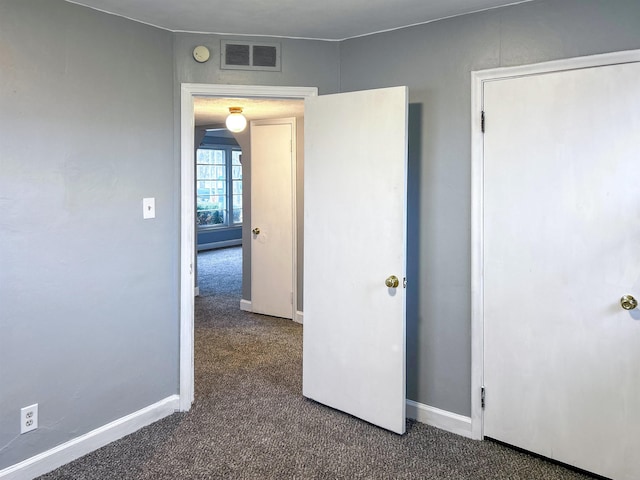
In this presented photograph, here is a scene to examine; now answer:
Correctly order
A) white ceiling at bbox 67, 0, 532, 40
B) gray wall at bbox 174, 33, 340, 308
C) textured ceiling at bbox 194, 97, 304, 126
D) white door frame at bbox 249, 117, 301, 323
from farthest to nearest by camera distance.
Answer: white door frame at bbox 249, 117, 301, 323 < textured ceiling at bbox 194, 97, 304, 126 < gray wall at bbox 174, 33, 340, 308 < white ceiling at bbox 67, 0, 532, 40

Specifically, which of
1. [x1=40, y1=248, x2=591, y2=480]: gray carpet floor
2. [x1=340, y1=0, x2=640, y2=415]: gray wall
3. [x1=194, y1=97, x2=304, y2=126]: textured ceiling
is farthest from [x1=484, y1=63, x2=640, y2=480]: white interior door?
→ [x1=194, y1=97, x2=304, y2=126]: textured ceiling

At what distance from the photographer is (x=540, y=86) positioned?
242 centimetres

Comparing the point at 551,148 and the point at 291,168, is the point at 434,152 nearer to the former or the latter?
the point at 551,148

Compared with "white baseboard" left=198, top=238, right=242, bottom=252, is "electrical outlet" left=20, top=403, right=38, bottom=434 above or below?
below

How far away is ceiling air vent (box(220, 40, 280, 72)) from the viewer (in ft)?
9.80

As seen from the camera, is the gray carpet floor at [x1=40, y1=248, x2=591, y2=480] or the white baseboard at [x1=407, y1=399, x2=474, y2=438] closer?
the gray carpet floor at [x1=40, y1=248, x2=591, y2=480]

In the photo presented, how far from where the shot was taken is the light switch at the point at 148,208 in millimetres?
2820

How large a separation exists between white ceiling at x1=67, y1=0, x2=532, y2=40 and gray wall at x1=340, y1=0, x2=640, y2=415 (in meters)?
0.11

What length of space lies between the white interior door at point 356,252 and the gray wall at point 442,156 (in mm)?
241

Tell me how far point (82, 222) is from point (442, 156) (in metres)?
1.98

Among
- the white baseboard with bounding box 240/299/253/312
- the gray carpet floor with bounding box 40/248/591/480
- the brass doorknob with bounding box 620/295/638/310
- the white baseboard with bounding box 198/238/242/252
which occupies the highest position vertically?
the brass doorknob with bounding box 620/295/638/310

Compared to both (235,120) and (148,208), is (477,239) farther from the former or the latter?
(235,120)

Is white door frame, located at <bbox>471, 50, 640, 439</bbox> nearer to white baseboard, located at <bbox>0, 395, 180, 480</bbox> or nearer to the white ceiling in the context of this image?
the white ceiling

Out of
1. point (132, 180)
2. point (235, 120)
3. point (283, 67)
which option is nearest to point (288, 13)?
point (283, 67)
